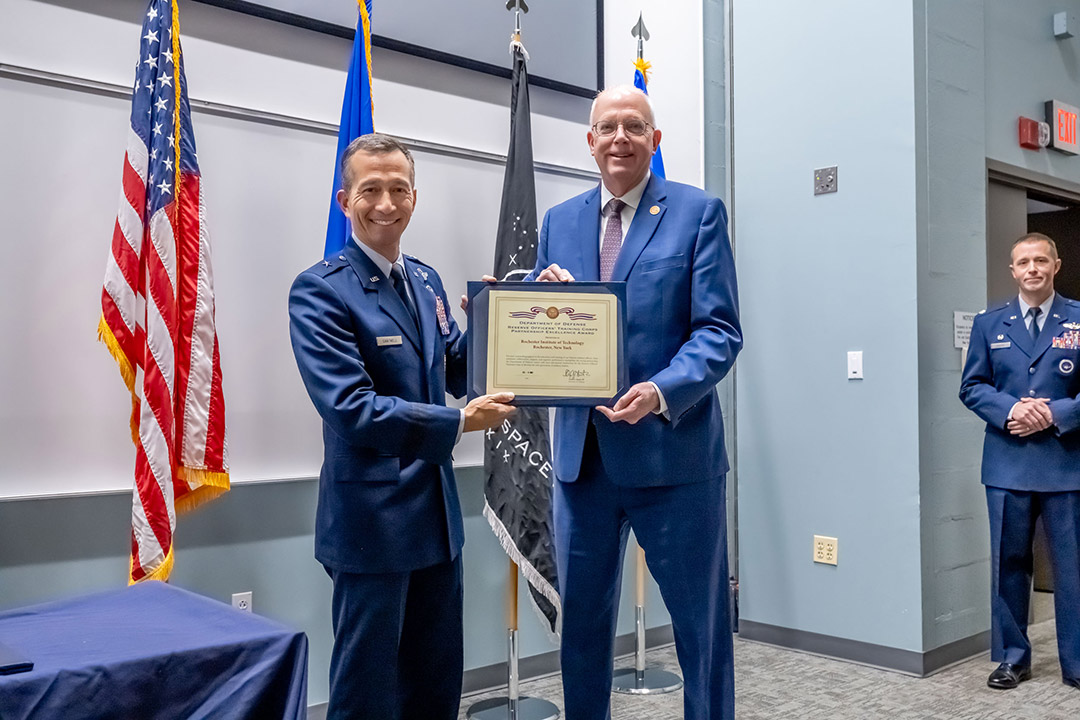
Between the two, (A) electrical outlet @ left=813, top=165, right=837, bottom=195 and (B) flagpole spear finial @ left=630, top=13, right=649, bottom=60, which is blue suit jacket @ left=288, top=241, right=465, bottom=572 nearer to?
(B) flagpole spear finial @ left=630, top=13, right=649, bottom=60

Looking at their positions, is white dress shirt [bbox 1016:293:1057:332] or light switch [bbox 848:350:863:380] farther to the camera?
light switch [bbox 848:350:863:380]

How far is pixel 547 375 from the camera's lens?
1707 mm

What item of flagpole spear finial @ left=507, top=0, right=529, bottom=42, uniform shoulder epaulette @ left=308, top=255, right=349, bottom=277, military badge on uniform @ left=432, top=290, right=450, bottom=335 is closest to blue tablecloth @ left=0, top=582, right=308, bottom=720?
uniform shoulder epaulette @ left=308, top=255, right=349, bottom=277

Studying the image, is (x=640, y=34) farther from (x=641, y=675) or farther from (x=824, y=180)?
(x=641, y=675)

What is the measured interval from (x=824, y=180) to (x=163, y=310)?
2.53 metres

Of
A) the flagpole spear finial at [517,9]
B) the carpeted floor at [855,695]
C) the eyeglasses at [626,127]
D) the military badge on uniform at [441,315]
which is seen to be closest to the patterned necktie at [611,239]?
the eyeglasses at [626,127]

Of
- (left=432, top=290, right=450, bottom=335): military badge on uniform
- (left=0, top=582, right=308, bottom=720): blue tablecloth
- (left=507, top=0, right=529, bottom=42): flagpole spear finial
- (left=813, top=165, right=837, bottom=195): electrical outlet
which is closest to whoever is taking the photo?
(left=0, top=582, right=308, bottom=720): blue tablecloth

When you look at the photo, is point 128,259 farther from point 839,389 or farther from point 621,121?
point 839,389

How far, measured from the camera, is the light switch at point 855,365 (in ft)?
11.4

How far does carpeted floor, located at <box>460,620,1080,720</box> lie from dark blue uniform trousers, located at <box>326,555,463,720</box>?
4.01ft

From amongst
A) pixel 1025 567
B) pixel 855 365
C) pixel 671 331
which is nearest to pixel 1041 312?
pixel 855 365

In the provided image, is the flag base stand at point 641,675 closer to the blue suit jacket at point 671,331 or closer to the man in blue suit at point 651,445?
the man in blue suit at point 651,445

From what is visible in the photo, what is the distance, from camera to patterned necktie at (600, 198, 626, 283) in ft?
6.09

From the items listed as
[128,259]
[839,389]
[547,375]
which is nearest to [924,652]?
[839,389]
